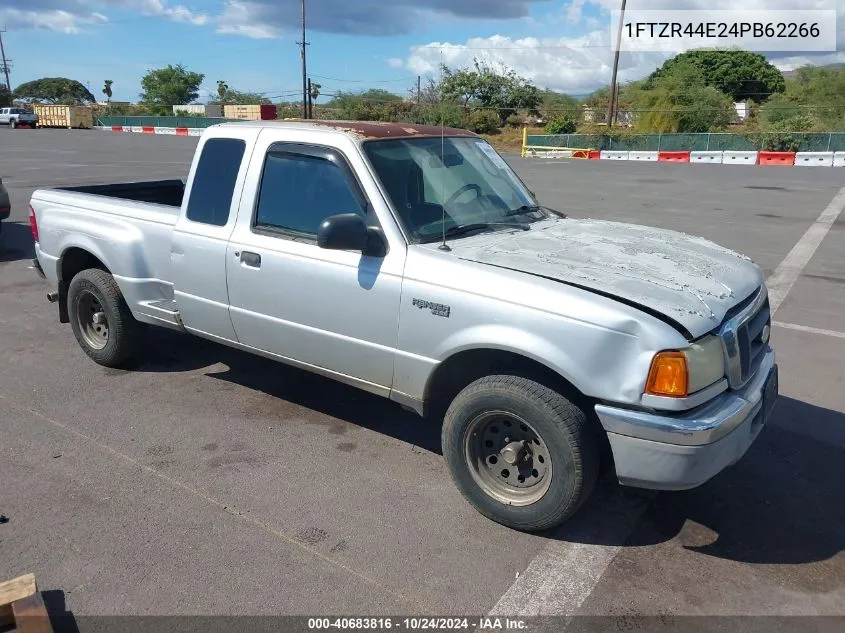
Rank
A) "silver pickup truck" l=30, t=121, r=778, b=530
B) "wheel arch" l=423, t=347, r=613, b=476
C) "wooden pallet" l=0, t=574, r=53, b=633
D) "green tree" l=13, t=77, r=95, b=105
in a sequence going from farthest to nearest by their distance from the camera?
1. "green tree" l=13, t=77, r=95, b=105
2. "wheel arch" l=423, t=347, r=613, b=476
3. "silver pickup truck" l=30, t=121, r=778, b=530
4. "wooden pallet" l=0, t=574, r=53, b=633

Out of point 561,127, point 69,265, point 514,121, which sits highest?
point 514,121

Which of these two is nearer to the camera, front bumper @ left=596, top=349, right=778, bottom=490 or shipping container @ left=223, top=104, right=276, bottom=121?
front bumper @ left=596, top=349, right=778, bottom=490

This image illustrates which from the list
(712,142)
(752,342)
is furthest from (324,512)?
(712,142)

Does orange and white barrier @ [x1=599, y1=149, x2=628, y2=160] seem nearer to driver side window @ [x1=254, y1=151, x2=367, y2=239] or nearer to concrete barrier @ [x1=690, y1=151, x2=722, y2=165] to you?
concrete barrier @ [x1=690, y1=151, x2=722, y2=165]

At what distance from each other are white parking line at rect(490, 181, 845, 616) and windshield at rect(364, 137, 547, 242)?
5.55ft

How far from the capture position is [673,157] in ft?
107

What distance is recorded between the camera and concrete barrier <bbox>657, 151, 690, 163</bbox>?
105ft

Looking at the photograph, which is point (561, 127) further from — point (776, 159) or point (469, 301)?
A: point (469, 301)

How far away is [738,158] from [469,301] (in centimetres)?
3142

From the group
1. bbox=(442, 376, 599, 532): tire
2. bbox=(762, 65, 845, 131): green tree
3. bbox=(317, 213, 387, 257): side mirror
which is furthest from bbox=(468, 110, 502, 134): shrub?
bbox=(442, 376, 599, 532): tire

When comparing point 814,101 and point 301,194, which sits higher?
point 814,101

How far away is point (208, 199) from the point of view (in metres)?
4.63

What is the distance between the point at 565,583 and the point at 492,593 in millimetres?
339

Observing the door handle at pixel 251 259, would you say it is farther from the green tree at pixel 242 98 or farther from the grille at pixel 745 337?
the green tree at pixel 242 98
